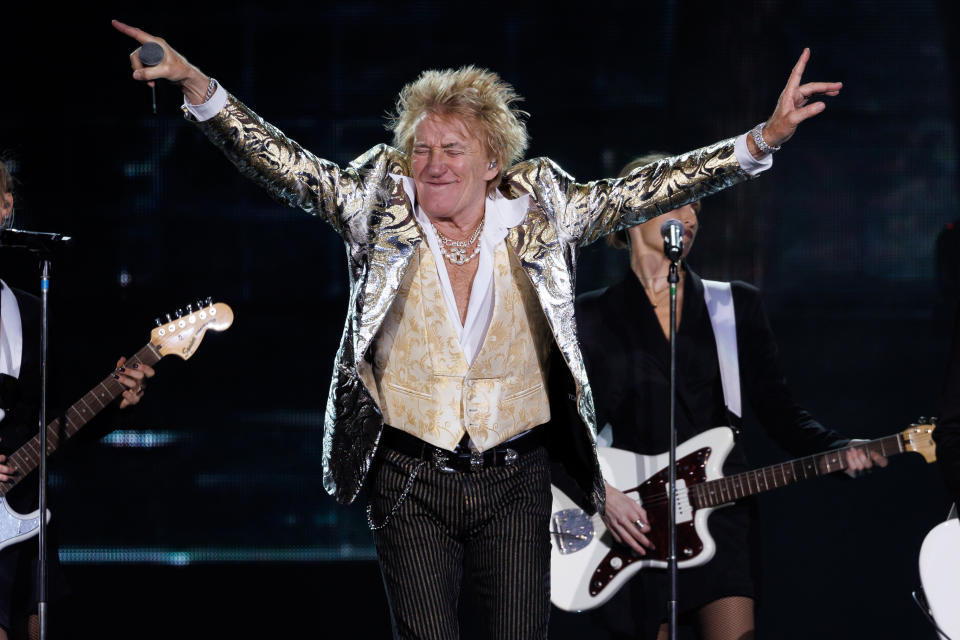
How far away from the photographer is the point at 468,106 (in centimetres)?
235

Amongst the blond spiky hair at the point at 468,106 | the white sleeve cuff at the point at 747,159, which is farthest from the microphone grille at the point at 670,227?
the blond spiky hair at the point at 468,106

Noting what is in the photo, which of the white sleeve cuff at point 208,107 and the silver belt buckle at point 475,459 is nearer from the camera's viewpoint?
the white sleeve cuff at point 208,107

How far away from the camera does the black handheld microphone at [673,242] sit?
2949 mm

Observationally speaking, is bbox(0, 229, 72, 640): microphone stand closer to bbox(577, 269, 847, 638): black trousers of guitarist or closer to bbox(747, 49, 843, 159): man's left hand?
bbox(577, 269, 847, 638): black trousers of guitarist

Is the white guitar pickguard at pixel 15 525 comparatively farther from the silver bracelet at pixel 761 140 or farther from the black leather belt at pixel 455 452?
the silver bracelet at pixel 761 140

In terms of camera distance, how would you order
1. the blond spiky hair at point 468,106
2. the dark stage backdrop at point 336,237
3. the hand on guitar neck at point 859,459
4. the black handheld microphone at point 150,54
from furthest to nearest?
the dark stage backdrop at point 336,237 → the hand on guitar neck at point 859,459 → the blond spiky hair at point 468,106 → the black handheld microphone at point 150,54

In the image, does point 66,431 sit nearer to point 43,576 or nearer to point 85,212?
point 43,576

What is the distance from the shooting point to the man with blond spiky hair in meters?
2.27

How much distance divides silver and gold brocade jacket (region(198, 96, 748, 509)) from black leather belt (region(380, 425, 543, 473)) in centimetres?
6

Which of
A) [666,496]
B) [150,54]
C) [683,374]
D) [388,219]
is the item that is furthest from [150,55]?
[666,496]

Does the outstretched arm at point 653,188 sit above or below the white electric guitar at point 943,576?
above

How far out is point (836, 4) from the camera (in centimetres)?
427

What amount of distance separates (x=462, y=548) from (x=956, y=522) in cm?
133

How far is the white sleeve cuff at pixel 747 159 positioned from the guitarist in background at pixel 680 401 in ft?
2.77
